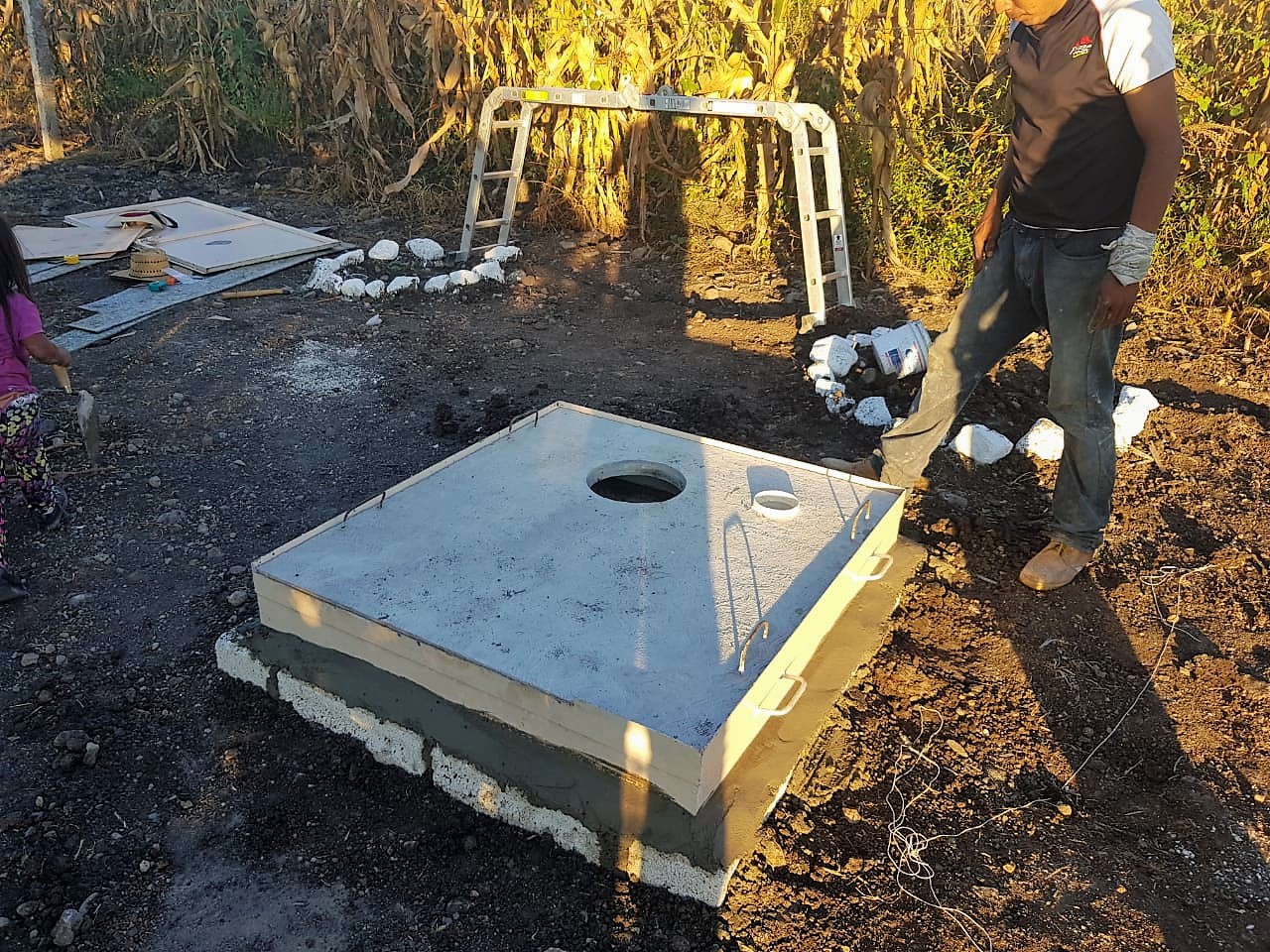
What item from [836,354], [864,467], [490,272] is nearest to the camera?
[864,467]

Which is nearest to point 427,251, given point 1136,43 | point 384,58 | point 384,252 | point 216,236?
point 384,252

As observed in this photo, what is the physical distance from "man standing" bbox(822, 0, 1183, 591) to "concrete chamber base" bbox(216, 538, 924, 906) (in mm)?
1026

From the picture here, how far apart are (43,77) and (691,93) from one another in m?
7.23

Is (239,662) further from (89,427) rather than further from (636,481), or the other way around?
(89,427)

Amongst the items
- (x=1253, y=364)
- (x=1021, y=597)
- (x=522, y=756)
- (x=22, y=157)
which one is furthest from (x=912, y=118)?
(x=22, y=157)

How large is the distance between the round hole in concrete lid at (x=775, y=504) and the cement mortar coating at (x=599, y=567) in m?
0.03

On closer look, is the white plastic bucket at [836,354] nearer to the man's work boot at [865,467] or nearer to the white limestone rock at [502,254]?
the man's work boot at [865,467]

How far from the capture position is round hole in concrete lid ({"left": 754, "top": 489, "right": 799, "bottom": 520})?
304cm

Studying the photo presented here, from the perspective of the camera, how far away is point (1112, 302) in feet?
9.49

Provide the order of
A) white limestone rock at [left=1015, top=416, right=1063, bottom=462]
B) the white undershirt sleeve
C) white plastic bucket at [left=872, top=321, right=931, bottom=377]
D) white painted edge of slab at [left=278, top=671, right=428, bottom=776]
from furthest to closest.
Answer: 1. white plastic bucket at [left=872, top=321, right=931, bottom=377]
2. white limestone rock at [left=1015, top=416, right=1063, bottom=462]
3. the white undershirt sleeve
4. white painted edge of slab at [left=278, top=671, right=428, bottom=776]

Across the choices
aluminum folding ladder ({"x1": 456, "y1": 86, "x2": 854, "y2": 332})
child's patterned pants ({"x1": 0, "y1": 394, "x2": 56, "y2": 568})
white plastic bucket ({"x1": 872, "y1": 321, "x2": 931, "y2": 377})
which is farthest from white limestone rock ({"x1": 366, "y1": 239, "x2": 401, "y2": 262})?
white plastic bucket ({"x1": 872, "y1": 321, "x2": 931, "y2": 377})

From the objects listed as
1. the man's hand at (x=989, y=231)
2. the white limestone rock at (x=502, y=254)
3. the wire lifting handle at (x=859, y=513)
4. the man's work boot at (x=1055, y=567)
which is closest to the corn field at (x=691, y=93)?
the white limestone rock at (x=502, y=254)

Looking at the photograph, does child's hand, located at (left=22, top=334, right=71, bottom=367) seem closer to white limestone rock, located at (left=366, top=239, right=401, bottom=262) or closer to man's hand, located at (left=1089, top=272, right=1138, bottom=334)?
man's hand, located at (left=1089, top=272, right=1138, bottom=334)

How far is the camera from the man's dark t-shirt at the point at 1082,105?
2.69 meters
